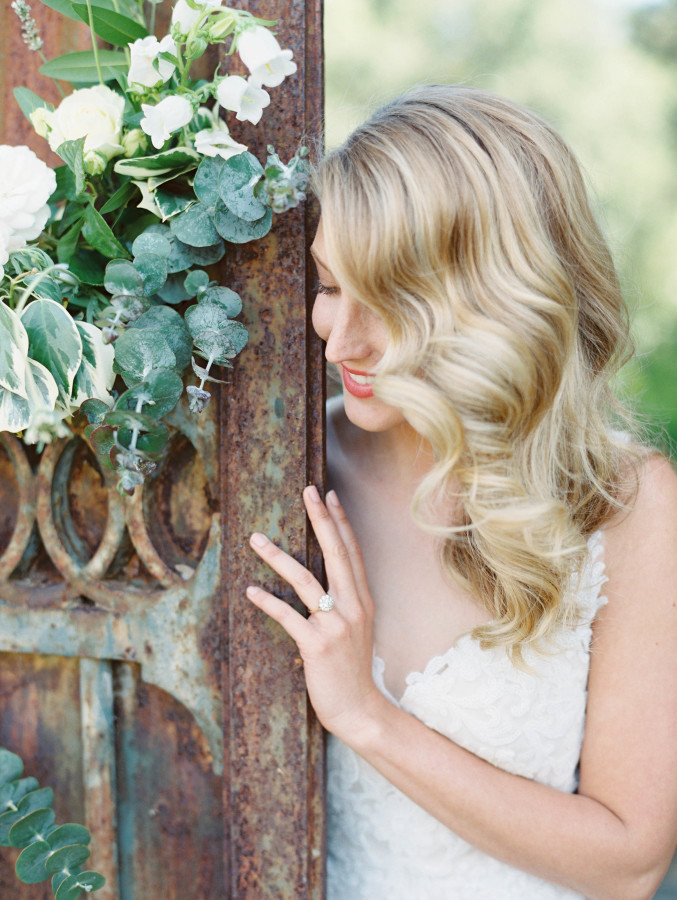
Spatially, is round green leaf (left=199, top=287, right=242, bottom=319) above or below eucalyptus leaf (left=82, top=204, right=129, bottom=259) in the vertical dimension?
below

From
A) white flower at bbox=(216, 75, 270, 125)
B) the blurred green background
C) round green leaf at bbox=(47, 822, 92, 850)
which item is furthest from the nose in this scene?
the blurred green background

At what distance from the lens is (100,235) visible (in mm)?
773

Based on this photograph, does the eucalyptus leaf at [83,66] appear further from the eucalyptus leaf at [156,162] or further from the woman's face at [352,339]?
the woman's face at [352,339]

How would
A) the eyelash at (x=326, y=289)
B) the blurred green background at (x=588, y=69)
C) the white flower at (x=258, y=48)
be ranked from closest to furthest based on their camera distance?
the white flower at (x=258, y=48), the eyelash at (x=326, y=289), the blurred green background at (x=588, y=69)

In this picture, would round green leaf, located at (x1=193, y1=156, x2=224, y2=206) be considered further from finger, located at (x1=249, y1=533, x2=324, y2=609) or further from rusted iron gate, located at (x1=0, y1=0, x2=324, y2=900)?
finger, located at (x1=249, y1=533, x2=324, y2=609)

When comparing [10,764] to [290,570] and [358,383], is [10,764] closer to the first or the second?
[290,570]

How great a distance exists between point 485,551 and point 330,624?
233 millimetres

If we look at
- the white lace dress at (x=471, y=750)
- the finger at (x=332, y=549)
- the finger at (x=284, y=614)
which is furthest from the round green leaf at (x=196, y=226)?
the white lace dress at (x=471, y=750)

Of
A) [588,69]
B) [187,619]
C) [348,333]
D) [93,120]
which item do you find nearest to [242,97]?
[93,120]

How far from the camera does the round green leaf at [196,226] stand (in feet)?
2.57

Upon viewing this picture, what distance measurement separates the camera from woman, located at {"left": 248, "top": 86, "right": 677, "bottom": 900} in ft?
2.71

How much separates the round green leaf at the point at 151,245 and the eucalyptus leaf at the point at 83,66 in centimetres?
24

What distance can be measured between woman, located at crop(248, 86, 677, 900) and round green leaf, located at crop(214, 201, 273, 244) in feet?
0.24

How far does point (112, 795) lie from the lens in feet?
3.40
